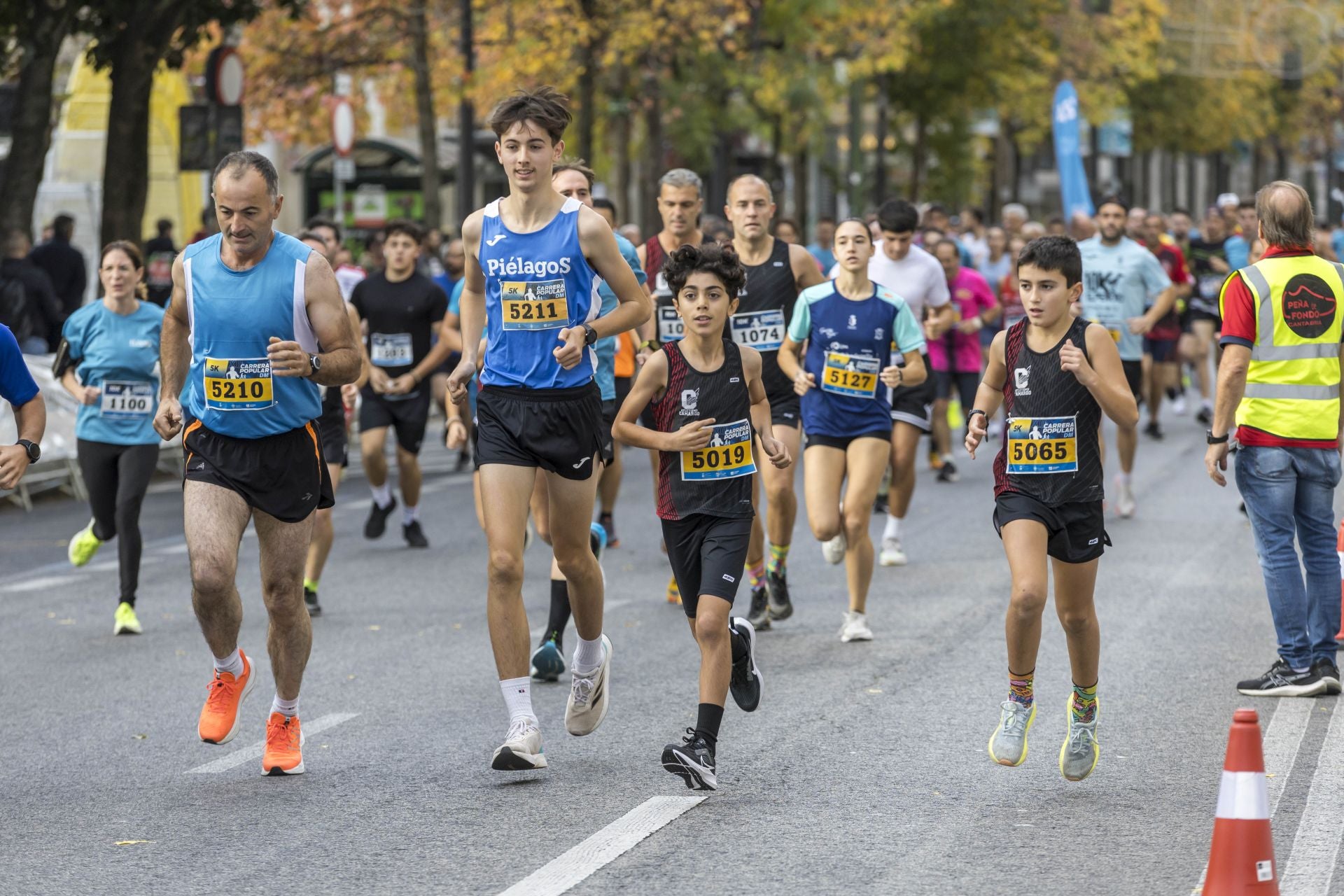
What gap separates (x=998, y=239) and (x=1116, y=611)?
10.6m

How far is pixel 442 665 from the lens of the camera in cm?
885

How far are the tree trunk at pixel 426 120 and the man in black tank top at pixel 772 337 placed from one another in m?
15.3

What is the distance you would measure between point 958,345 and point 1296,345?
8491 mm

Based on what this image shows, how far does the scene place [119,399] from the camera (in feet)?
32.4

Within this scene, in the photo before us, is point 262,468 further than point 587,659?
No

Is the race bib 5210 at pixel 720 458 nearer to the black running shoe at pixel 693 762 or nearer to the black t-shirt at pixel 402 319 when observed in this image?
the black running shoe at pixel 693 762

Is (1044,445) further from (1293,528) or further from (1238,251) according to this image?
(1238,251)

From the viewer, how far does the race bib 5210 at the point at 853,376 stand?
9383 mm

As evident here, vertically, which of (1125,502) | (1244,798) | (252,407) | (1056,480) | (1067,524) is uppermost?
(252,407)

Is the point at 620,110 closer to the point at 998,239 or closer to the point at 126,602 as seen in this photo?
the point at 998,239

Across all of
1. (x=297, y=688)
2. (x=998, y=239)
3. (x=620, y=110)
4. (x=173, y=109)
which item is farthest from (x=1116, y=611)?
(x=173, y=109)

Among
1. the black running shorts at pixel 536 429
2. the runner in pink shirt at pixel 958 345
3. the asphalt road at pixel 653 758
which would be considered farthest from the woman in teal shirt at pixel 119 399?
the runner in pink shirt at pixel 958 345

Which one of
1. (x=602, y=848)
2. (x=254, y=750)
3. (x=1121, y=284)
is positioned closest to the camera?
(x=602, y=848)

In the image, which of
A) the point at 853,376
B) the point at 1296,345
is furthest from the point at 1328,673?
the point at 853,376
